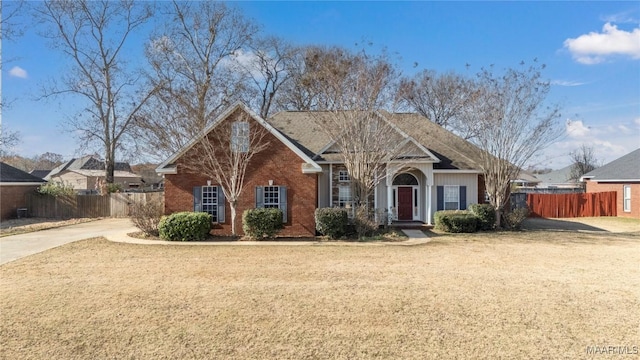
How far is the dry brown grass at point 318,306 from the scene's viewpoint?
5.37 metres

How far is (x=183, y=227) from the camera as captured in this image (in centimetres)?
1516

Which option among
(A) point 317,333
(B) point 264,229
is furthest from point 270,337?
(B) point 264,229

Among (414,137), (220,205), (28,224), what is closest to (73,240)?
(220,205)

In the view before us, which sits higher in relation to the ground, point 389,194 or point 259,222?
point 389,194

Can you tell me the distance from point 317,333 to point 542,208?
87.0 ft

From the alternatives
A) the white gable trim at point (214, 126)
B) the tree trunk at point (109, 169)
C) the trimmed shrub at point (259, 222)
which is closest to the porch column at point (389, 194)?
the white gable trim at point (214, 126)

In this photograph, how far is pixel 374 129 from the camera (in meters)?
17.3

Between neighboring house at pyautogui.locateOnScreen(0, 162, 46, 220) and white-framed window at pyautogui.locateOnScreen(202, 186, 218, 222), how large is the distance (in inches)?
656

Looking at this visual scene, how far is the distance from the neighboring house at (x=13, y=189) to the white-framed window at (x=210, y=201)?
1666 centimetres

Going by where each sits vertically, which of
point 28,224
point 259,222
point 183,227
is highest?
point 259,222

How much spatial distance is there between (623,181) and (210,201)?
27087 mm

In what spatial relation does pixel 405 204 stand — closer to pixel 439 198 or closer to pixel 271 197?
pixel 439 198

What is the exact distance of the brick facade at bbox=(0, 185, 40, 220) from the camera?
24391 millimetres

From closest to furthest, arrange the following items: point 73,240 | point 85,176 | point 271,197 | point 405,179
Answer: point 73,240 < point 271,197 < point 405,179 < point 85,176
